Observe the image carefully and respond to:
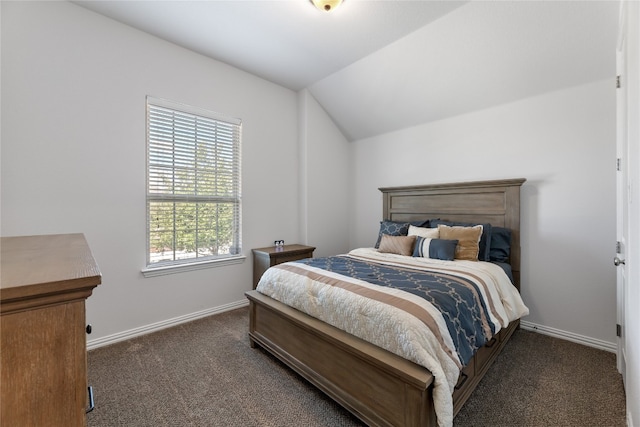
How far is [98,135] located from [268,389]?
2584 mm

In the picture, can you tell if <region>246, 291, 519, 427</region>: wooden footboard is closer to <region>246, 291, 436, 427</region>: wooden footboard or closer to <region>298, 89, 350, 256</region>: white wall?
<region>246, 291, 436, 427</region>: wooden footboard

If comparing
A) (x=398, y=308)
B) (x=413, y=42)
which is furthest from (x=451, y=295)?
(x=413, y=42)

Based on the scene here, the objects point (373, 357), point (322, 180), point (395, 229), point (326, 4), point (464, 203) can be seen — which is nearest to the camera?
point (373, 357)

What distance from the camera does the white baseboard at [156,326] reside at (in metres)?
2.47

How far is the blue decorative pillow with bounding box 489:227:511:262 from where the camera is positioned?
2812 millimetres

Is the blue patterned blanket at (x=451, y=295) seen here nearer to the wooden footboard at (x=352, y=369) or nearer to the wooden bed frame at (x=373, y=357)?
the wooden bed frame at (x=373, y=357)

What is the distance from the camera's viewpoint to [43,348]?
1.56 feet

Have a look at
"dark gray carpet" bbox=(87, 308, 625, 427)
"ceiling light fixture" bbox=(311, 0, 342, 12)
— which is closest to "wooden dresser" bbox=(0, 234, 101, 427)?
"dark gray carpet" bbox=(87, 308, 625, 427)

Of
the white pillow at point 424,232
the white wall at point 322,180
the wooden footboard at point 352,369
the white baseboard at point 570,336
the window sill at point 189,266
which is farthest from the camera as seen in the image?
the white wall at point 322,180

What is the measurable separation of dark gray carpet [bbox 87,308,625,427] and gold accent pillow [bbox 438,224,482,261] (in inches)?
34.1

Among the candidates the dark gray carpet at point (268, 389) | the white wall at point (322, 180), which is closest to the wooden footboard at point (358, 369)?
the dark gray carpet at point (268, 389)

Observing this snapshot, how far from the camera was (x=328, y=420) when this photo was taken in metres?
1.64

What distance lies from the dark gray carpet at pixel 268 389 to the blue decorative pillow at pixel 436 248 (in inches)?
36.4

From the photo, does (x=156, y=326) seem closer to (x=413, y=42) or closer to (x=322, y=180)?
(x=322, y=180)
